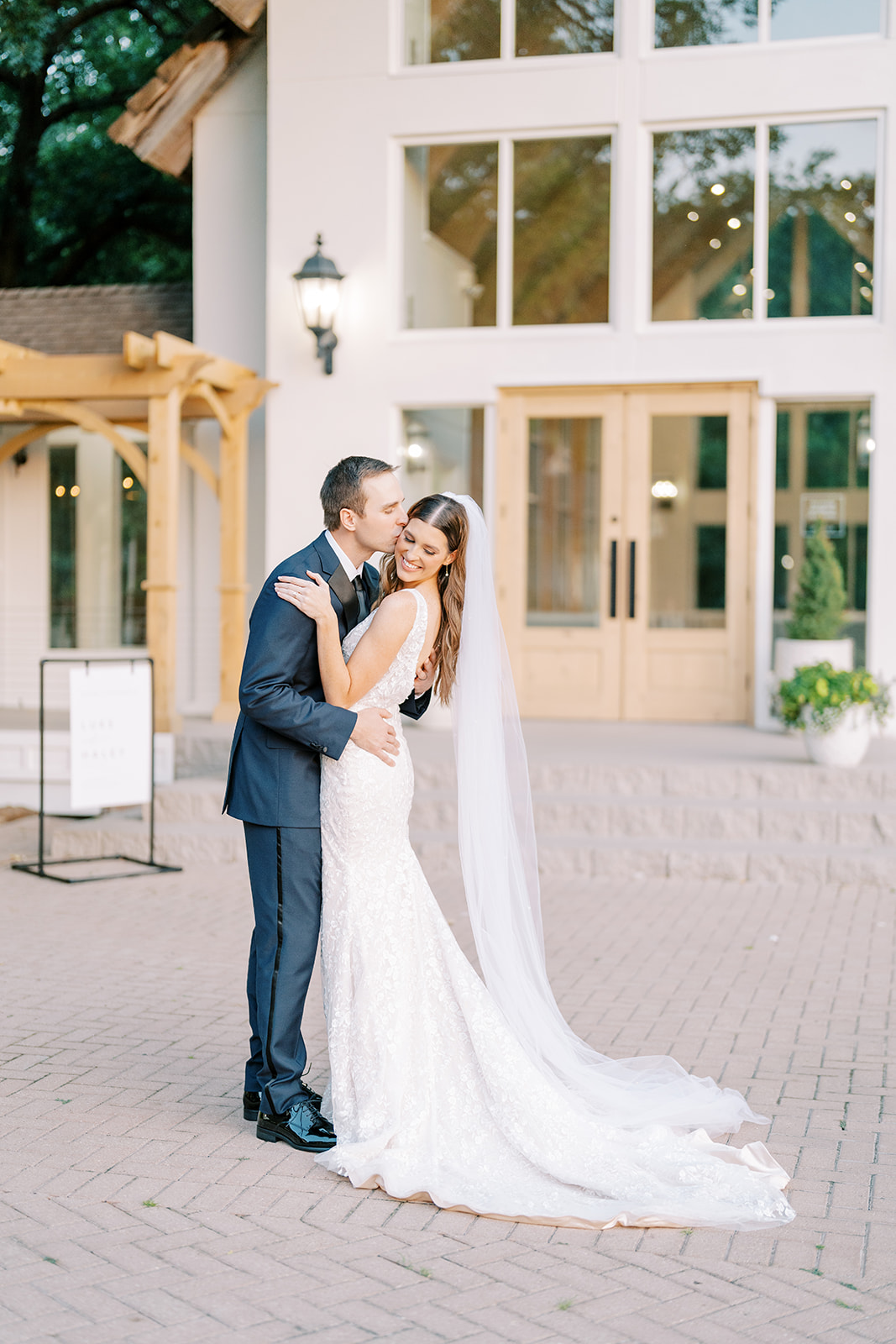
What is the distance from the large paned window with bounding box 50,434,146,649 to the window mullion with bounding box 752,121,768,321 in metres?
6.19

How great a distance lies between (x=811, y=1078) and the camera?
187 inches

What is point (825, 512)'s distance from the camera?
443 inches

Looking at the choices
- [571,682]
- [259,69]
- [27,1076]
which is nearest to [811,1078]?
[27,1076]

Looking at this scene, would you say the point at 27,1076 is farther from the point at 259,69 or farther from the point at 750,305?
the point at 259,69

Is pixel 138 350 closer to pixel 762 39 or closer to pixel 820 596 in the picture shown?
pixel 820 596

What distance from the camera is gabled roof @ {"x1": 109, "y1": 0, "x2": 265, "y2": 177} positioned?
12.3 m

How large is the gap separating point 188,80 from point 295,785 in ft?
33.7

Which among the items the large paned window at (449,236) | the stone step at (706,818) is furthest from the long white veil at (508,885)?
the large paned window at (449,236)

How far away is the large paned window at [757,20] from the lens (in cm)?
1091

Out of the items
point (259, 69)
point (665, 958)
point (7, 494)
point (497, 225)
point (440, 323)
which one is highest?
point (259, 69)

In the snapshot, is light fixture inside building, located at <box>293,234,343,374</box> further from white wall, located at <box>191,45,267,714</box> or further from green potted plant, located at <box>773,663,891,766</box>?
green potted plant, located at <box>773,663,891,766</box>

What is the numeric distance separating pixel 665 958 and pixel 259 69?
9726 mm

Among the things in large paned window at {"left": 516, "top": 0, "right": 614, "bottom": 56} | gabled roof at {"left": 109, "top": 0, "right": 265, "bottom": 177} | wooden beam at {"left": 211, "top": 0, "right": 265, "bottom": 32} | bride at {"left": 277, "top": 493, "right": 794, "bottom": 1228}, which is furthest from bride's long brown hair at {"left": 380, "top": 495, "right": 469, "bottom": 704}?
gabled roof at {"left": 109, "top": 0, "right": 265, "bottom": 177}

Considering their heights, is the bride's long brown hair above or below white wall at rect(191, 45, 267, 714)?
below
